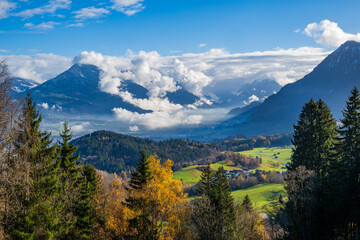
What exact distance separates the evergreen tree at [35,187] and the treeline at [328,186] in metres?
23.8

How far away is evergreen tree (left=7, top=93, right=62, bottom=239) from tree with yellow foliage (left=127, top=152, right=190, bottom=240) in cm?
846

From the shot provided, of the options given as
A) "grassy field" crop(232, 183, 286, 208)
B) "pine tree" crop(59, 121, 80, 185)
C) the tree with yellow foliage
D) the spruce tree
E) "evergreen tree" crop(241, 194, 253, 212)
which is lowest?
"grassy field" crop(232, 183, 286, 208)

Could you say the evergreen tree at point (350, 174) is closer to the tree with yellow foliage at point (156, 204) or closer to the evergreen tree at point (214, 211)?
the evergreen tree at point (214, 211)

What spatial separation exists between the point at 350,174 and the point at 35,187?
34323 millimetres

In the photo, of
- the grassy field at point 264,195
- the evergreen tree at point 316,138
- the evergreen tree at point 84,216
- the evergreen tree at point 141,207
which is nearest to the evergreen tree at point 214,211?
the evergreen tree at point 141,207

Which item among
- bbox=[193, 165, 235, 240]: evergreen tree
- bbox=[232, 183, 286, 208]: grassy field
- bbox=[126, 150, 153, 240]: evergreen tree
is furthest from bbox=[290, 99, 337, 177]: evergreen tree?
bbox=[232, 183, 286, 208]: grassy field

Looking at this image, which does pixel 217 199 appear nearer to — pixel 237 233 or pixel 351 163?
pixel 237 233

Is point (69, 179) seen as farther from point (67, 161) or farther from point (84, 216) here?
point (84, 216)

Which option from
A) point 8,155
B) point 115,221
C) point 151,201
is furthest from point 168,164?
point 8,155

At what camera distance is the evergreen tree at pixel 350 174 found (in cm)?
3306

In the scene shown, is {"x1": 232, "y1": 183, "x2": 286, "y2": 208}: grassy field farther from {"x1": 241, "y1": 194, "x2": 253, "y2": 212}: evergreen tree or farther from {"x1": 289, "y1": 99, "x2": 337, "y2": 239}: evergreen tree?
{"x1": 289, "y1": 99, "x2": 337, "y2": 239}: evergreen tree

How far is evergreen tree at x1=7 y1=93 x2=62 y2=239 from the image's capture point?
2381 cm

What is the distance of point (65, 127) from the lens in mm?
34812

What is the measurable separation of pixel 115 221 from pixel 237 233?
17361 millimetres
